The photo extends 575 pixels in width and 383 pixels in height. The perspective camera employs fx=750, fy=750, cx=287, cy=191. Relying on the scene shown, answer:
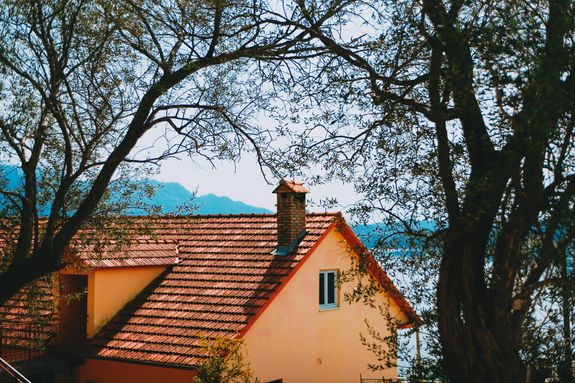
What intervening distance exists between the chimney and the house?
26mm

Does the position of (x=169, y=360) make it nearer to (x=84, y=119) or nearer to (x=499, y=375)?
(x=84, y=119)

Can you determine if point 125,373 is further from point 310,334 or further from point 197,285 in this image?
point 310,334

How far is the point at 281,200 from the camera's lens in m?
19.7

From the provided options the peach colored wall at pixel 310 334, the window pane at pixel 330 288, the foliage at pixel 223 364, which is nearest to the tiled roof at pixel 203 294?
the peach colored wall at pixel 310 334

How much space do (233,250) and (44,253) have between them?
9174 mm

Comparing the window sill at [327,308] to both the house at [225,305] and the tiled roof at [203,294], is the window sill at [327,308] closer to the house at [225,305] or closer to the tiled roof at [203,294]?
the house at [225,305]

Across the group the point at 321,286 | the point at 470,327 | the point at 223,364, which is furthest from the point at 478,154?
the point at 321,286

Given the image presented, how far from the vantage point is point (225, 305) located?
1783cm

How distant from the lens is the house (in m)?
17.2

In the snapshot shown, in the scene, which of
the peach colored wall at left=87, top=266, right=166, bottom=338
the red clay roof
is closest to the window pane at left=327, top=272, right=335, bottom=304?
the red clay roof

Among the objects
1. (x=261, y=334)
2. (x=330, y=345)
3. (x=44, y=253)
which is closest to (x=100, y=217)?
(x=44, y=253)

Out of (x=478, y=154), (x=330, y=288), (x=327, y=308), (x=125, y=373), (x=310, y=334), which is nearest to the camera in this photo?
(x=478, y=154)

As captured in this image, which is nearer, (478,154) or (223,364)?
(478,154)

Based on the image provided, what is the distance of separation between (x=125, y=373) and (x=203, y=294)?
2669mm
